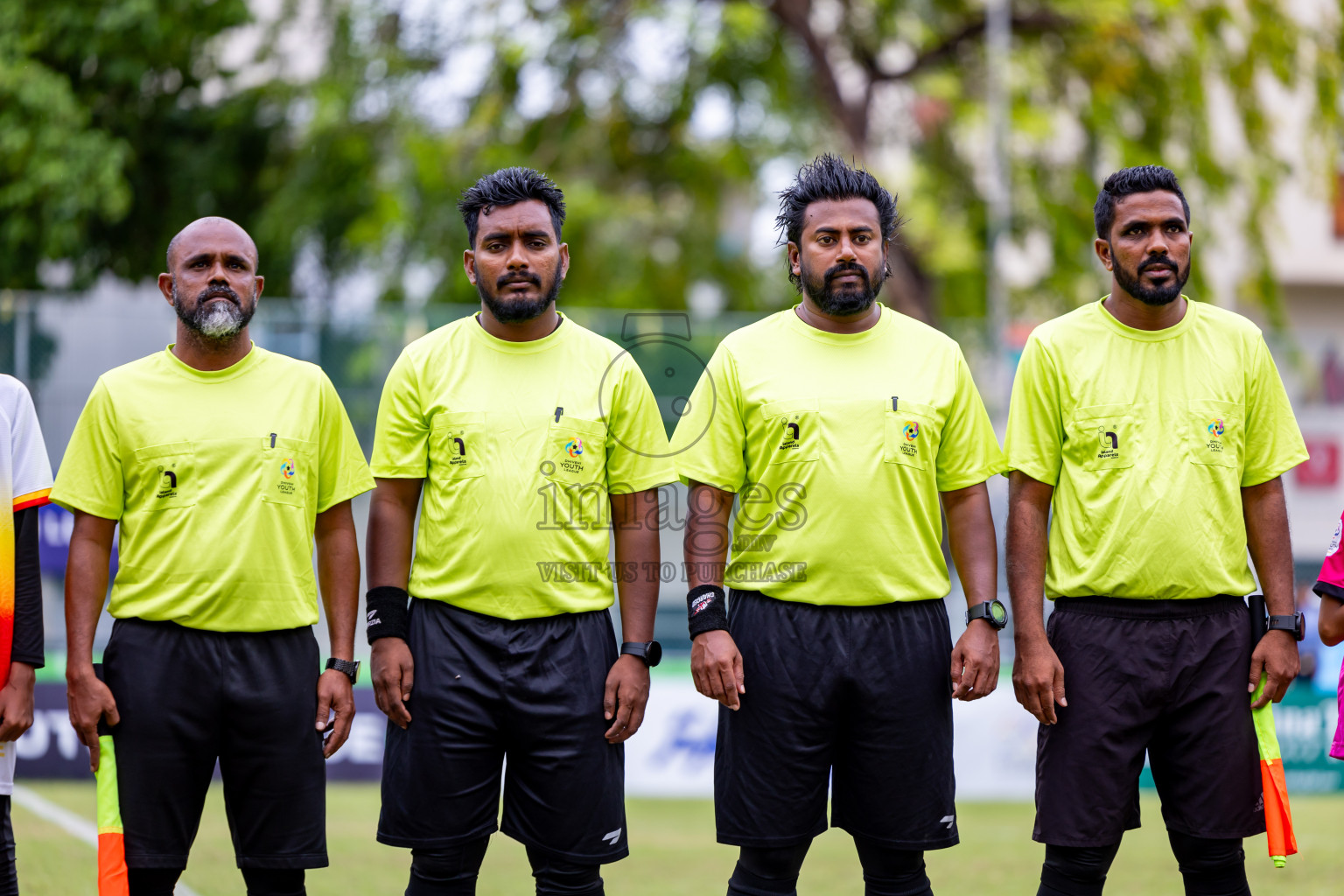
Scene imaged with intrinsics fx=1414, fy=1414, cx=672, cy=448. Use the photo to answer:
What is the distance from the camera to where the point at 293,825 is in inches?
157

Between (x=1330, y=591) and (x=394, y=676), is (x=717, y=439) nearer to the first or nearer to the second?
(x=394, y=676)

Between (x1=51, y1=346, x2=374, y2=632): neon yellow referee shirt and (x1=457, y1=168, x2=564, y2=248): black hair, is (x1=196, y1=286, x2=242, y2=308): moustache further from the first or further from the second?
(x1=457, y1=168, x2=564, y2=248): black hair

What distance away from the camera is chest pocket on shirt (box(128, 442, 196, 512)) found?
158 inches

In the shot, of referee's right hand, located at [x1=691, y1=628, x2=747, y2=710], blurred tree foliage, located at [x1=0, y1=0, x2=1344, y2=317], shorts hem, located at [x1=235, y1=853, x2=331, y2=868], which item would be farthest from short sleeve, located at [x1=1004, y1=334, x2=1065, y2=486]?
blurred tree foliage, located at [x1=0, y1=0, x2=1344, y2=317]

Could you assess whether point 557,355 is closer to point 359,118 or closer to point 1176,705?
point 1176,705

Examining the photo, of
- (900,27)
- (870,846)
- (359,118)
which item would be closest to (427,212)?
(359,118)

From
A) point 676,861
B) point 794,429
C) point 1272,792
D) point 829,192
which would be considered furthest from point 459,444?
point 676,861

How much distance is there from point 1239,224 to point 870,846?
10.8 meters

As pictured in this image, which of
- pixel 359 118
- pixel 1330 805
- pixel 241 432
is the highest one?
pixel 359 118

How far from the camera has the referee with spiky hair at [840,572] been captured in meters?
4.02

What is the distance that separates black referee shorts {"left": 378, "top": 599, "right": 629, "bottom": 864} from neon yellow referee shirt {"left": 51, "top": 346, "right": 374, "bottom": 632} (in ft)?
1.55

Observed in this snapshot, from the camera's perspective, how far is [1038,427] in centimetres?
418

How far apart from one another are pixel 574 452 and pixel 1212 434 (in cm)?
186

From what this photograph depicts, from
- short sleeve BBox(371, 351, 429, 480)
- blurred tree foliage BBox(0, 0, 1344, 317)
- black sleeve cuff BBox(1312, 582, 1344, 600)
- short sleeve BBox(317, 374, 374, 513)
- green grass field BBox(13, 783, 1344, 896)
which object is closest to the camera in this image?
black sleeve cuff BBox(1312, 582, 1344, 600)
